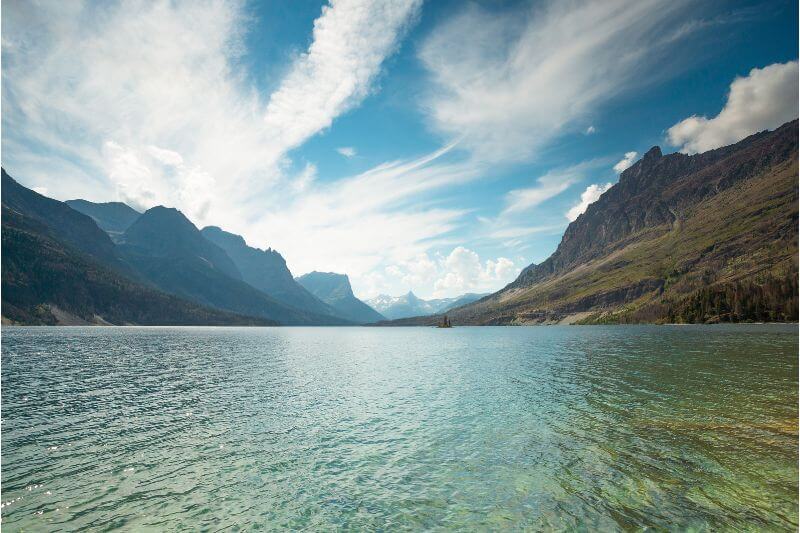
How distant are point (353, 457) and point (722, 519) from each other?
20.1 meters

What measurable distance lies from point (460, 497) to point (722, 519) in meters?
11.9

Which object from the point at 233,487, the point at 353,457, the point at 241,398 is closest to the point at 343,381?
the point at 241,398

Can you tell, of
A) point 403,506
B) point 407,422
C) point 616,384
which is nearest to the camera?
point 403,506

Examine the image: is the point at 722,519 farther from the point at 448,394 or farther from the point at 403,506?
the point at 448,394

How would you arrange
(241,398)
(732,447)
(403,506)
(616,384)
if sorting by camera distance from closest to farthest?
(403,506) → (732,447) → (241,398) → (616,384)

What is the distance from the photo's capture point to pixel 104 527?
17.6 m

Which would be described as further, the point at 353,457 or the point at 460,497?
the point at 353,457

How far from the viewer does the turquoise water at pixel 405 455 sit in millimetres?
18562

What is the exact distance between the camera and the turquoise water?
18562 mm

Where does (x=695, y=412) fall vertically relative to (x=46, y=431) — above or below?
above

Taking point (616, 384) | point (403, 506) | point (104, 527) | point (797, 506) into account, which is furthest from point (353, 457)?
point (616, 384)

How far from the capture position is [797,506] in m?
18.5

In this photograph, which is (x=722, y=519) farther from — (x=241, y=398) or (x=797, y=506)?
(x=241, y=398)

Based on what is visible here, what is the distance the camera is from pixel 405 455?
86.9 feet
